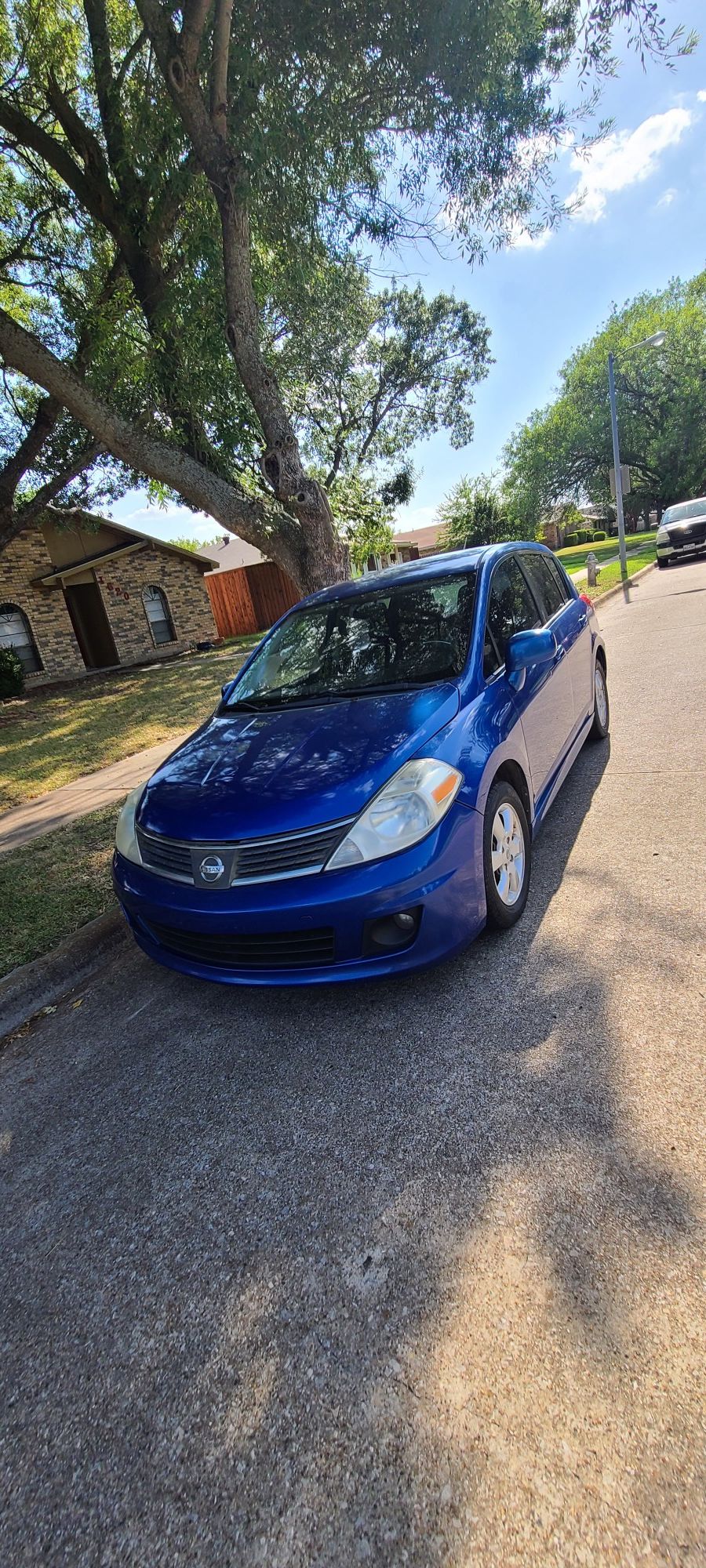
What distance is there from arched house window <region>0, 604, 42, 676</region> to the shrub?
111 cm

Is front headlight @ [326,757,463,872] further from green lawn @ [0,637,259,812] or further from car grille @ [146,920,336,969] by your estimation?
green lawn @ [0,637,259,812]

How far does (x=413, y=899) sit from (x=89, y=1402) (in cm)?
157

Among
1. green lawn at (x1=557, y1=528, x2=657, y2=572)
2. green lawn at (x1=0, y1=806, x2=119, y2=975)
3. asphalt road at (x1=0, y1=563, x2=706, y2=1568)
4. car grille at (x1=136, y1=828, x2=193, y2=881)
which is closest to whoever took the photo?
asphalt road at (x1=0, y1=563, x2=706, y2=1568)

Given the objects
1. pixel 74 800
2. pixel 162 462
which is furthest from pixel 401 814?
pixel 162 462

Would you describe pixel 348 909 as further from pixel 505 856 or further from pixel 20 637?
pixel 20 637

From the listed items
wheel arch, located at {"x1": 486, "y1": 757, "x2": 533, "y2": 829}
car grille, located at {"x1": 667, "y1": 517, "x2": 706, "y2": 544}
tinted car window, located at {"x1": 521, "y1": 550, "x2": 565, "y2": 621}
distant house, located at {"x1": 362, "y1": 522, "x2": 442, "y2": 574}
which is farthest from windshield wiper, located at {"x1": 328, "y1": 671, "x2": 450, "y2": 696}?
distant house, located at {"x1": 362, "y1": 522, "x2": 442, "y2": 574}

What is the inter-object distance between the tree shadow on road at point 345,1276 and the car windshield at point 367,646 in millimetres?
1438

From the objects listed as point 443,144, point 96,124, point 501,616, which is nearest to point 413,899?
point 501,616

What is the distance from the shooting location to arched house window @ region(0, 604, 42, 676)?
18.4 metres

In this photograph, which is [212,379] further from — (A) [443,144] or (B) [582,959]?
(B) [582,959]

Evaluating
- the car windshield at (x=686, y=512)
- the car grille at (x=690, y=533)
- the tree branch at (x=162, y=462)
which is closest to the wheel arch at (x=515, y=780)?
the tree branch at (x=162, y=462)

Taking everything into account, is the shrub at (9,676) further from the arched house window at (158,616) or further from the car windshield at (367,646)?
the car windshield at (367,646)

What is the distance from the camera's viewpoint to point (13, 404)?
48.2ft

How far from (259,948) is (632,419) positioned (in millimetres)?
45112
